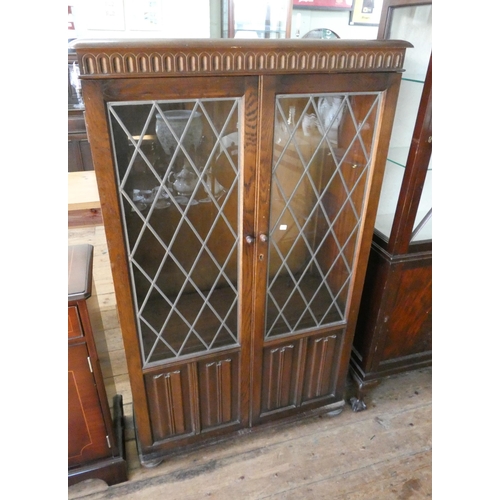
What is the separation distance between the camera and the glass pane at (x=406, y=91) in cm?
118

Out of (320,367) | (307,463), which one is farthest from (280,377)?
(307,463)

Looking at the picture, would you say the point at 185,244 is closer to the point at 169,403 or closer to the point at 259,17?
the point at 169,403

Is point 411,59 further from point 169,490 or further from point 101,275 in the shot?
point 101,275

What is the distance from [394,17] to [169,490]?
1617mm

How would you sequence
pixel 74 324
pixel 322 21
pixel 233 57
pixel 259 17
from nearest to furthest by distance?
1. pixel 233 57
2. pixel 74 324
3. pixel 259 17
4. pixel 322 21

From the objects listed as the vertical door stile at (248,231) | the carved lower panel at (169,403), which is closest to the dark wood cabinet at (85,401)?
the carved lower panel at (169,403)

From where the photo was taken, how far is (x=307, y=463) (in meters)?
1.28

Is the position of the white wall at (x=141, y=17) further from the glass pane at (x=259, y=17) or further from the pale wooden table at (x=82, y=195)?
the pale wooden table at (x=82, y=195)

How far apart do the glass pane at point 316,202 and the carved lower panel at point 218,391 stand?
0.59 feet

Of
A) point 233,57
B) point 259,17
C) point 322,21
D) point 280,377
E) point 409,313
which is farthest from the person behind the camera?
point 322,21

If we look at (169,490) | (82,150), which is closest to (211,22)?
(82,150)

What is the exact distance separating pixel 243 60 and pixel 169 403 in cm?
95

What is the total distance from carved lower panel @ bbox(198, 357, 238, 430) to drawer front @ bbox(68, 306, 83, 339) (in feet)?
1.17
